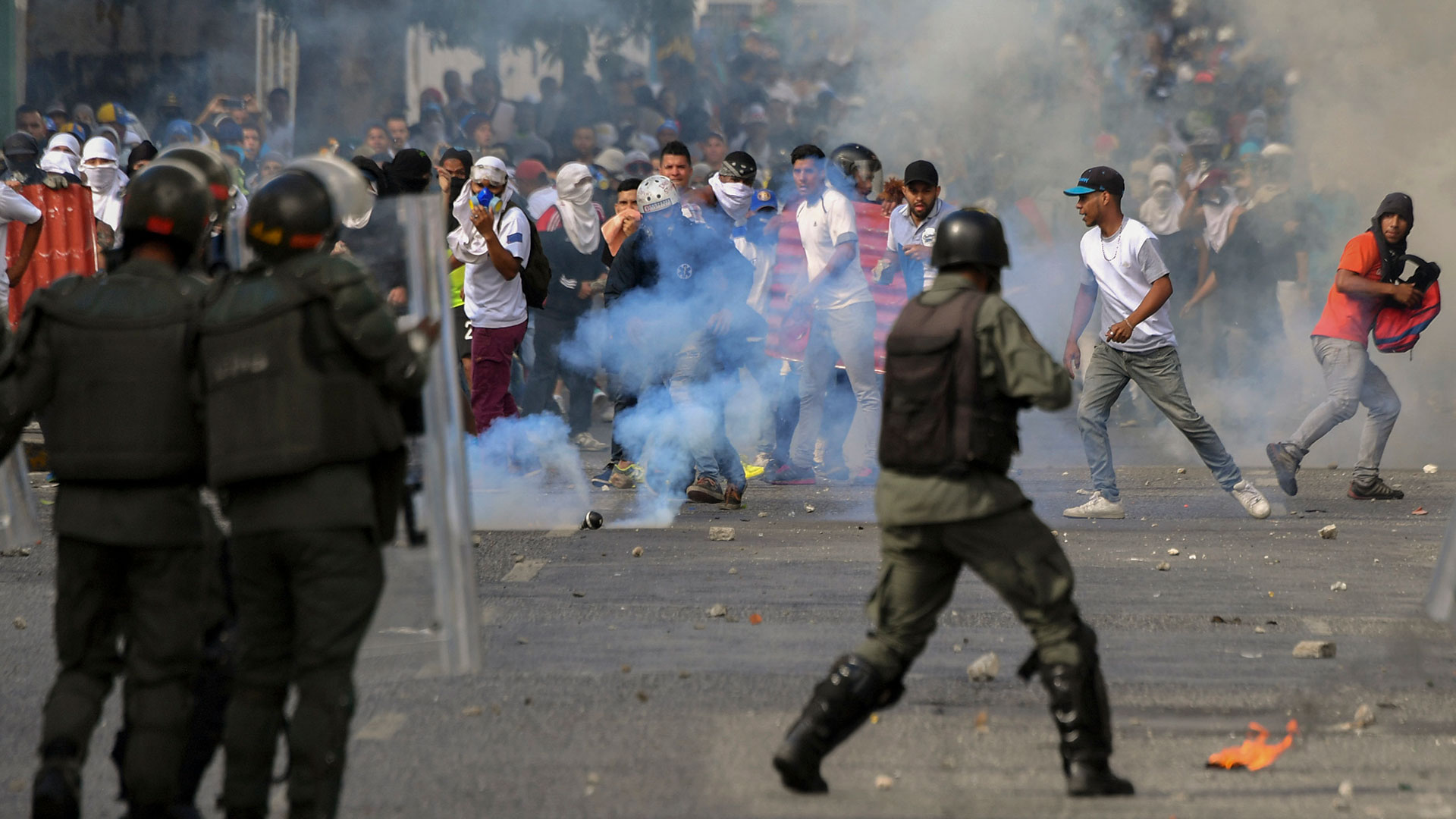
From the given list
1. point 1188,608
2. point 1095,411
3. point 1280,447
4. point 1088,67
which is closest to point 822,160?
point 1095,411

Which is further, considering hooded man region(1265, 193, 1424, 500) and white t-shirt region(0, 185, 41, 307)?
white t-shirt region(0, 185, 41, 307)

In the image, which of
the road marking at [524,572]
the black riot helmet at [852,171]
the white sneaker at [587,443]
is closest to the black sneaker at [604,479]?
the white sneaker at [587,443]

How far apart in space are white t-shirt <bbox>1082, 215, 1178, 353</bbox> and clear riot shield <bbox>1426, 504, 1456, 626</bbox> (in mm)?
4217

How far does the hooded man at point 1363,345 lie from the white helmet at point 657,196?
11.5ft

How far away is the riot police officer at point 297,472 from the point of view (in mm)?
3391

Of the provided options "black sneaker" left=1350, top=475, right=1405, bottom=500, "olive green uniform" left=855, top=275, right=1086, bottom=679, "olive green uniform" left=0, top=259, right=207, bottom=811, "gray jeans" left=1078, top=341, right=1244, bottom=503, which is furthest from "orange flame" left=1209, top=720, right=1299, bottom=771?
"black sneaker" left=1350, top=475, right=1405, bottom=500

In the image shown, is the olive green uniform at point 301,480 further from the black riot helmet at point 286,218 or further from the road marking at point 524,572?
the road marking at point 524,572

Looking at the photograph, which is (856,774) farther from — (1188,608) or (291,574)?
(1188,608)

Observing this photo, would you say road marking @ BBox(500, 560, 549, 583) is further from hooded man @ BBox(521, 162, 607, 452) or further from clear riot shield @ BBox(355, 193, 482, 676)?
hooded man @ BBox(521, 162, 607, 452)

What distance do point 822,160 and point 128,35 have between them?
427 inches

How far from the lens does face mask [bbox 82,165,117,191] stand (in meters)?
12.1

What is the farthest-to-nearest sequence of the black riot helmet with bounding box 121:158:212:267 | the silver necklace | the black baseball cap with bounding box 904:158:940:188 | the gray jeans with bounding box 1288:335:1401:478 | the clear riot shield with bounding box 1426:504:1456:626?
the black baseball cap with bounding box 904:158:940:188
the gray jeans with bounding box 1288:335:1401:478
the silver necklace
the clear riot shield with bounding box 1426:504:1456:626
the black riot helmet with bounding box 121:158:212:267

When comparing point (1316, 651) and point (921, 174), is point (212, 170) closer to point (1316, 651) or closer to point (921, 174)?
point (1316, 651)

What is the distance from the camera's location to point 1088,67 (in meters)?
15.6
